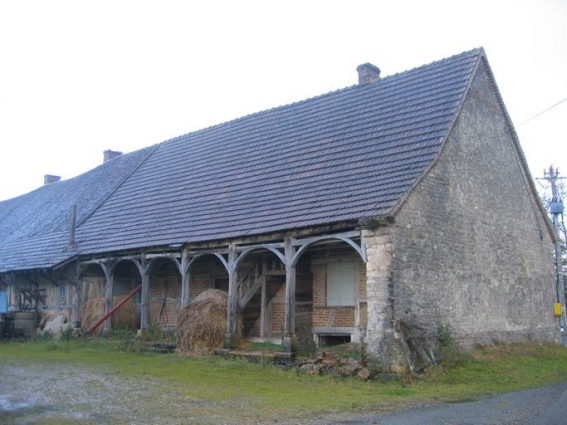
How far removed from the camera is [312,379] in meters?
11.4

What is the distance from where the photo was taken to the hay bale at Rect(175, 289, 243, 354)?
15.0 meters

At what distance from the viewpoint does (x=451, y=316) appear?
44.0 ft

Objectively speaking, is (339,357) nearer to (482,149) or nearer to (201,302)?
(201,302)

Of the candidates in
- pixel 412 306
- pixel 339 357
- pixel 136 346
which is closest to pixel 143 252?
pixel 136 346

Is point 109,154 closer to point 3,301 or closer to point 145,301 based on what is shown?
point 3,301

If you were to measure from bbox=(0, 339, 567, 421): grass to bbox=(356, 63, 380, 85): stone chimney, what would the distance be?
9334 mm

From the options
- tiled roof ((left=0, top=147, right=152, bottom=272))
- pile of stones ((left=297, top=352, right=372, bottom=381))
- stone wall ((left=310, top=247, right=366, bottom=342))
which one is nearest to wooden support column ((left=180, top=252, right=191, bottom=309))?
stone wall ((left=310, top=247, right=366, bottom=342))

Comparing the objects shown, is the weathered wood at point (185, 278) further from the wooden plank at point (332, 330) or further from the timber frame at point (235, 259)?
the wooden plank at point (332, 330)

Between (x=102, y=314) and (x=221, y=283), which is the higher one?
(x=221, y=283)

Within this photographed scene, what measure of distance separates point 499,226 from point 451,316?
3954 millimetres

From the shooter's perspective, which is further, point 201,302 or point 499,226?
point 499,226

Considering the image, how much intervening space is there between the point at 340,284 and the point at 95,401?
7.46 metres

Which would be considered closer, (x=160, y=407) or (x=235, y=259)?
(x=160, y=407)

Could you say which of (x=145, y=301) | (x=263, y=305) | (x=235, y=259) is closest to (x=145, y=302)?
(x=145, y=301)
